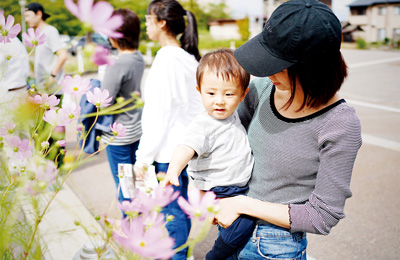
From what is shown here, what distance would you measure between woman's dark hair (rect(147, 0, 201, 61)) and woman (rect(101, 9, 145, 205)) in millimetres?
314

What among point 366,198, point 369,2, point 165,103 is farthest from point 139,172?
point 369,2

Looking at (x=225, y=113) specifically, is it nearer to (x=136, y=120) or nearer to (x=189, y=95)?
(x=189, y=95)

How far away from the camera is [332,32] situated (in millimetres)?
1028

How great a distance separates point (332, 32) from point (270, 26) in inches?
7.1

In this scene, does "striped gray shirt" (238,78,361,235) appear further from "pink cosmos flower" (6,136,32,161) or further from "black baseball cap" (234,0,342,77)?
"pink cosmos flower" (6,136,32,161)

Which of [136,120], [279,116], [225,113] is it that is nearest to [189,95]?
[136,120]

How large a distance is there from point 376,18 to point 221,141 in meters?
52.5

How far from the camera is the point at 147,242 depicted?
0.56 metres

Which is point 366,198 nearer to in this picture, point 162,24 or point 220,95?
point 162,24

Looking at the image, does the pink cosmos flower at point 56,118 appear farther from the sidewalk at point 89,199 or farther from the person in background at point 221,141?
the sidewalk at point 89,199

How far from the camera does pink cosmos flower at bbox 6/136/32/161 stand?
3.05 ft

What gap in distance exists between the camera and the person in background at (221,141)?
133 cm

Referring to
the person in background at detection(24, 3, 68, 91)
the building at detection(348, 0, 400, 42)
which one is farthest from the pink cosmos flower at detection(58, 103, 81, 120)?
the building at detection(348, 0, 400, 42)

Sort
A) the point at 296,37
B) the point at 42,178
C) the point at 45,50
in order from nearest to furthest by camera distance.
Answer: the point at 42,178 → the point at 296,37 → the point at 45,50
